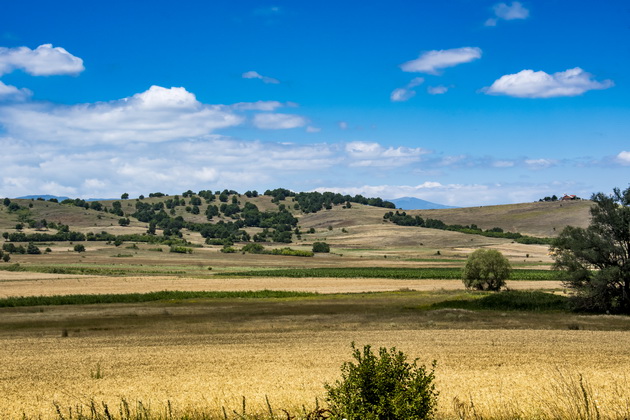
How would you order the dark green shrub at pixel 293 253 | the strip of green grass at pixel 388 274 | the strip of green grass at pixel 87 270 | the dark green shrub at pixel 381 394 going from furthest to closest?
the dark green shrub at pixel 293 253, the strip of green grass at pixel 87 270, the strip of green grass at pixel 388 274, the dark green shrub at pixel 381 394

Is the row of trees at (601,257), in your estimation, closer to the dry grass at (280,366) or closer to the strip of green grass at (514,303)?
the strip of green grass at (514,303)

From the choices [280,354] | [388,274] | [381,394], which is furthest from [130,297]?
[381,394]

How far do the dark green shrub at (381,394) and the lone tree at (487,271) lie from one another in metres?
65.4

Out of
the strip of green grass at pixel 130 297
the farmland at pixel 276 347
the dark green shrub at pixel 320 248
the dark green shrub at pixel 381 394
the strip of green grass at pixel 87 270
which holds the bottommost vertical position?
the strip of green grass at pixel 87 270

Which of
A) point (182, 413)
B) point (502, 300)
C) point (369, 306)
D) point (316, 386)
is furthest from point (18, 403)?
point (502, 300)

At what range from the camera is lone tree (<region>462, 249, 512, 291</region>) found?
251 feet

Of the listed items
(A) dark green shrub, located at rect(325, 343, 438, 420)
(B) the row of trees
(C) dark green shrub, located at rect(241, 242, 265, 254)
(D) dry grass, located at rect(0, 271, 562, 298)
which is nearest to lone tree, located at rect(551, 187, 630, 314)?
(B) the row of trees

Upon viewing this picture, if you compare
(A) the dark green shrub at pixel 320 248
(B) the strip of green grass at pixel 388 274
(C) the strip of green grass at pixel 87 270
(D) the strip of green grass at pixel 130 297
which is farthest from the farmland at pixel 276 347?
(A) the dark green shrub at pixel 320 248

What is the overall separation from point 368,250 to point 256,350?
156 meters

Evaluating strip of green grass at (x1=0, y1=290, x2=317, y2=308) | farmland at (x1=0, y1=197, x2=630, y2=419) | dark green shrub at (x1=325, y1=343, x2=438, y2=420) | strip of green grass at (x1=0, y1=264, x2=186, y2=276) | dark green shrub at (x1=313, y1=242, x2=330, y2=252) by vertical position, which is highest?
dark green shrub at (x1=325, y1=343, x2=438, y2=420)

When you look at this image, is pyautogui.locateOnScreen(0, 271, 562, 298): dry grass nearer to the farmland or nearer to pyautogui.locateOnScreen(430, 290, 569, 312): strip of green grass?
the farmland

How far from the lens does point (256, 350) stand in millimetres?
31734

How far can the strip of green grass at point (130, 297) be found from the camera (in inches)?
2424

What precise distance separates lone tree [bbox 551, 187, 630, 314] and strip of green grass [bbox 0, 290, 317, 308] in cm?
2806
